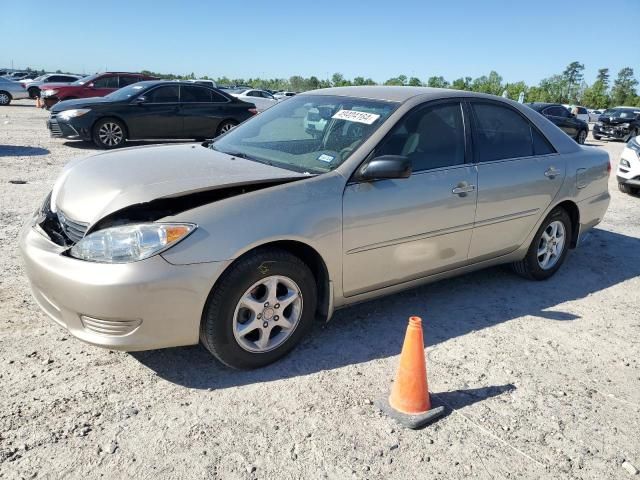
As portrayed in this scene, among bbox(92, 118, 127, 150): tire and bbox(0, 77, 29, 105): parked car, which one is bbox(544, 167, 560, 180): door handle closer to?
bbox(92, 118, 127, 150): tire

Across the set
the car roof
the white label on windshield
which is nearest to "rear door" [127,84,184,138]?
the car roof

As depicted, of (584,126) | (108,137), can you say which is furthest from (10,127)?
(584,126)

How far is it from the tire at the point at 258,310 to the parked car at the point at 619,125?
2400cm

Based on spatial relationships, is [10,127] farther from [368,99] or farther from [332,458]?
[332,458]

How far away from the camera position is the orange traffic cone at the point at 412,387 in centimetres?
279

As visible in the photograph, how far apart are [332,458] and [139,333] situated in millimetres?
1157

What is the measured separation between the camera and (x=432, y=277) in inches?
157

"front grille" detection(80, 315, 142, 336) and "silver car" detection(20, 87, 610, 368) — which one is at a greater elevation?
"silver car" detection(20, 87, 610, 368)

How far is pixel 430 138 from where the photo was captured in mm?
3867

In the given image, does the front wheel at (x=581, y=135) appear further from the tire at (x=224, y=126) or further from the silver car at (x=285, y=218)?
the silver car at (x=285, y=218)

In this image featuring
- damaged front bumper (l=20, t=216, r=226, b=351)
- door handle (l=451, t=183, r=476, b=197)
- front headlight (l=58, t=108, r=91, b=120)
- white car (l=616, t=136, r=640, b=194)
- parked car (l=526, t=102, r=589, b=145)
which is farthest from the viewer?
parked car (l=526, t=102, r=589, b=145)

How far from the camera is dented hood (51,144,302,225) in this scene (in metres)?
2.95

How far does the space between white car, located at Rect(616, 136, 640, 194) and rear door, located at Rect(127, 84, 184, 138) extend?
8.94 m

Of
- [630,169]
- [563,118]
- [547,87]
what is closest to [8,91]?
[563,118]
